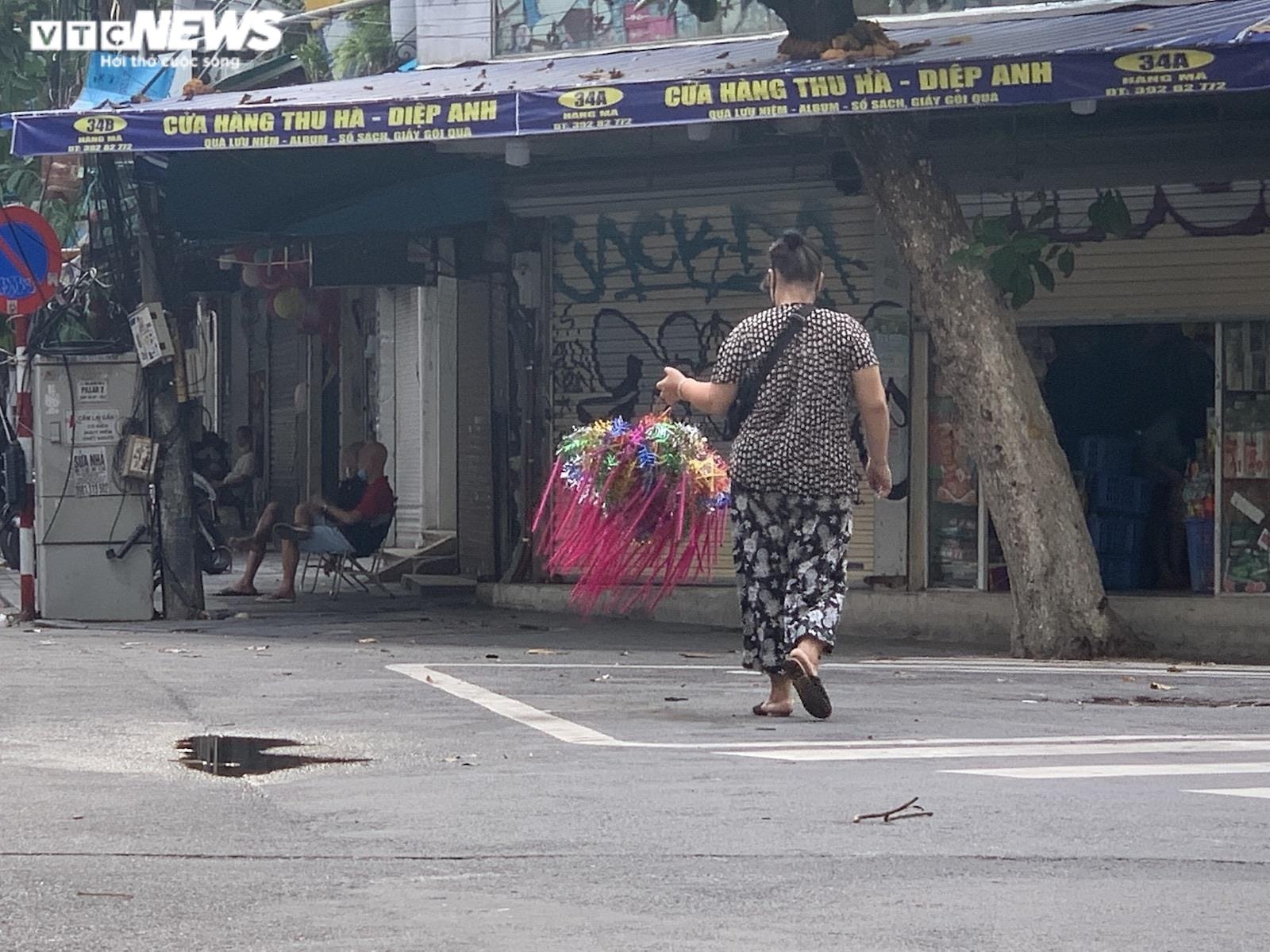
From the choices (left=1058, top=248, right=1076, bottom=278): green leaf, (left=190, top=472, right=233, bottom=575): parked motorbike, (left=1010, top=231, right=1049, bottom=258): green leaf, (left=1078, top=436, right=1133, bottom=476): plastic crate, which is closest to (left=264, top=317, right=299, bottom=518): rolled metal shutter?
(left=190, top=472, right=233, bottom=575): parked motorbike

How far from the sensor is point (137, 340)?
15.2 meters

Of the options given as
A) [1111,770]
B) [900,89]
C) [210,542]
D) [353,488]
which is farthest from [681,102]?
[210,542]

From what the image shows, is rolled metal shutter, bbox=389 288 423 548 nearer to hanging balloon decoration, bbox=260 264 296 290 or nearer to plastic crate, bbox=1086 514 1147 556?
hanging balloon decoration, bbox=260 264 296 290

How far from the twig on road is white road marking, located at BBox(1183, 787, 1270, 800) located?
92 cm

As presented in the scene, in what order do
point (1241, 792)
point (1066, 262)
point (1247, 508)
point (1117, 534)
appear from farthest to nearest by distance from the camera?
1. point (1117, 534)
2. point (1247, 508)
3. point (1066, 262)
4. point (1241, 792)

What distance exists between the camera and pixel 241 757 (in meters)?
7.64

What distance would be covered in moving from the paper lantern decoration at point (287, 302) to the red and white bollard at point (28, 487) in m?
8.78

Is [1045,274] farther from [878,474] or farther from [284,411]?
[284,411]

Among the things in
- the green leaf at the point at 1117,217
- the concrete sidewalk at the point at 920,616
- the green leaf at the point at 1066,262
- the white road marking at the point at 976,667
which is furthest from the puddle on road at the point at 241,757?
the green leaf at the point at 1117,217

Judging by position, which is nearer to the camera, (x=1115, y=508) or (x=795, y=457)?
(x=795, y=457)

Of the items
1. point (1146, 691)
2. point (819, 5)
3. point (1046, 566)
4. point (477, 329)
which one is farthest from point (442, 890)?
point (477, 329)

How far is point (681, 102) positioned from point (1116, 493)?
510 centimetres

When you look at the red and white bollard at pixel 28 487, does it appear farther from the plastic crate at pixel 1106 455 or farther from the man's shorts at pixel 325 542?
the plastic crate at pixel 1106 455

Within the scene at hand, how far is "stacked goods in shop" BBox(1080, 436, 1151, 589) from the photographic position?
16.2m
